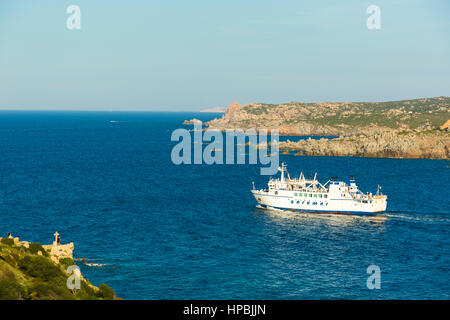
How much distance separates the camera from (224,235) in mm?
75000

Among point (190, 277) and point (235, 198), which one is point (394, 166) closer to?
point (235, 198)

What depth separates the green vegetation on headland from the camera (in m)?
35.3

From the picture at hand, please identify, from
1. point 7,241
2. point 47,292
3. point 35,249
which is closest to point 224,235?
point 35,249

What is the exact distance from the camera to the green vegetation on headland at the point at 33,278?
116ft

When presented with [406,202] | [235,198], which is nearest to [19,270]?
[235,198]

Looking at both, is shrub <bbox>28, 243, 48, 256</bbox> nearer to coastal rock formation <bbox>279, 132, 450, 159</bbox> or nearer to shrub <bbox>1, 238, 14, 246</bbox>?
shrub <bbox>1, 238, 14, 246</bbox>

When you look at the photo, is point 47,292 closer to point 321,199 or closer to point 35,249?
point 35,249

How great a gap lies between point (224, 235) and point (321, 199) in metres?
25.1

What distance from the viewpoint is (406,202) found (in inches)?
4040

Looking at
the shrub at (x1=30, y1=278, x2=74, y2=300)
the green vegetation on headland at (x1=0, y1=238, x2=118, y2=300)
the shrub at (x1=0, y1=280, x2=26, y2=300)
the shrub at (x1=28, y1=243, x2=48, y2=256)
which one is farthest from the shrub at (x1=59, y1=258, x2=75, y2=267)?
the shrub at (x1=0, y1=280, x2=26, y2=300)

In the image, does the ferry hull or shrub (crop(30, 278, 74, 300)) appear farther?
the ferry hull

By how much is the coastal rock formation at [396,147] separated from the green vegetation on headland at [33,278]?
161804mm

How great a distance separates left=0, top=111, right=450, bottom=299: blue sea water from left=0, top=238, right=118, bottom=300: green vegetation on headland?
9680 mm

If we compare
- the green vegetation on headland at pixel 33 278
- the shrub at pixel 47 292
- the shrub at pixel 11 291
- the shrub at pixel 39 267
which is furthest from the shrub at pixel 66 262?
the shrub at pixel 11 291
